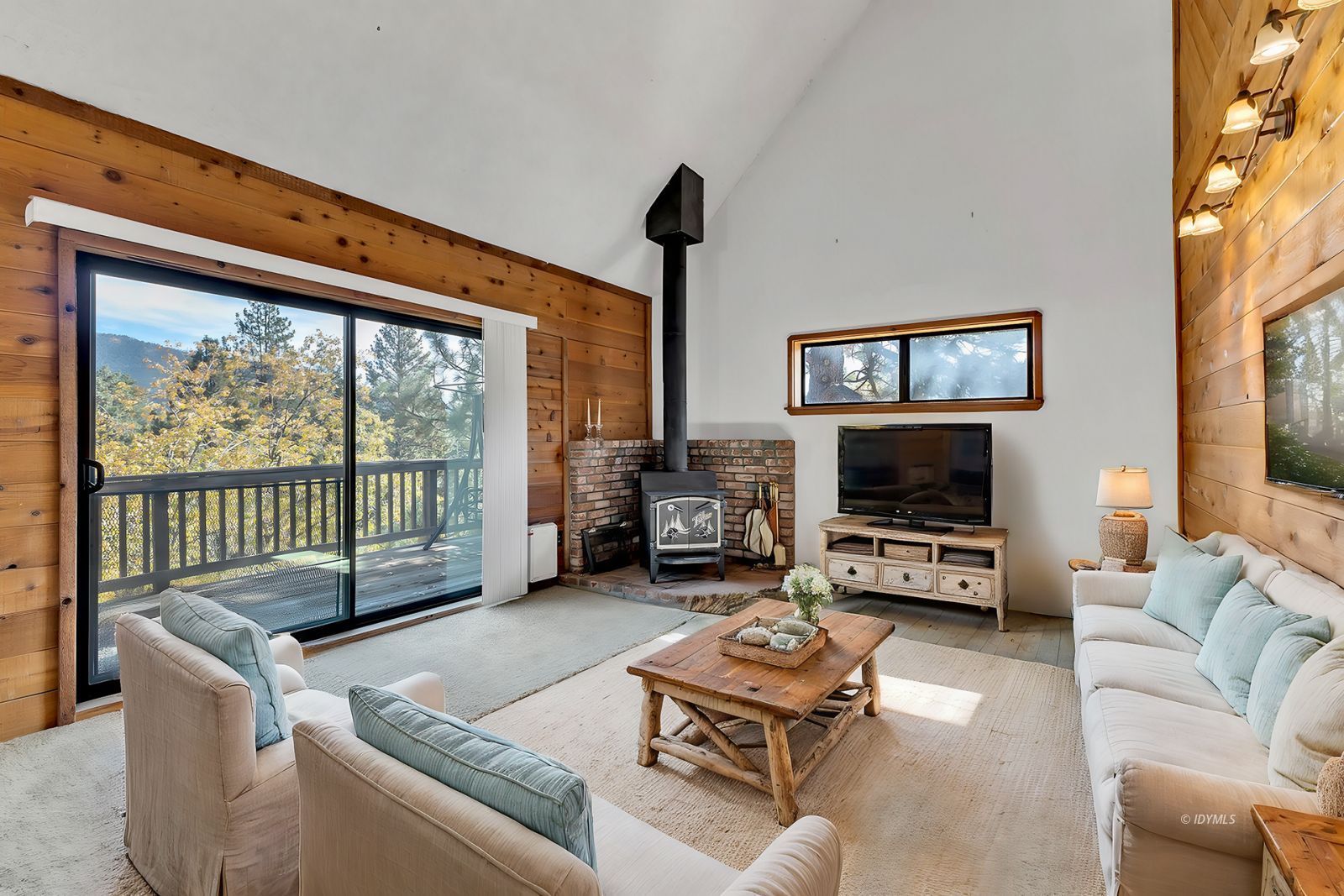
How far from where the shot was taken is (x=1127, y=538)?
3.58m

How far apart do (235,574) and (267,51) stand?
8.53 feet

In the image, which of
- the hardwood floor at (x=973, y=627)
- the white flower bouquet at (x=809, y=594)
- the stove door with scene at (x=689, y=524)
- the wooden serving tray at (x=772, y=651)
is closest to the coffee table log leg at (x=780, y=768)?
the wooden serving tray at (x=772, y=651)

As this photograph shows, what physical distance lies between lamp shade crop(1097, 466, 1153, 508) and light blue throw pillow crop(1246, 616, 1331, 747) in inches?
74.3

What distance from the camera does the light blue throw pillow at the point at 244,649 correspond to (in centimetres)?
159

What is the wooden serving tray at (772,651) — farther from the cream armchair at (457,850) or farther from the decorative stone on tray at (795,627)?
the cream armchair at (457,850)

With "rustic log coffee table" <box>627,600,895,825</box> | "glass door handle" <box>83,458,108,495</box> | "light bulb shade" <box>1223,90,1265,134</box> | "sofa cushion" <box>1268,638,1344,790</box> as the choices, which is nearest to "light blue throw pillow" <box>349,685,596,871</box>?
"rustic log coffee table" <box>627,600,895,825</box>

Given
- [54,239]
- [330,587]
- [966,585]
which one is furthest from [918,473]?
[54,239]

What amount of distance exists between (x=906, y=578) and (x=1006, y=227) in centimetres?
254

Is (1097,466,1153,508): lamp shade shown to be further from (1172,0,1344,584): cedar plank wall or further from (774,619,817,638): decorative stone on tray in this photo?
(774,619,817,638): decorative stone on tray

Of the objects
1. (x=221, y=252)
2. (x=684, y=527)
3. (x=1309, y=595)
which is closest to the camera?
(x=1309, y=595)

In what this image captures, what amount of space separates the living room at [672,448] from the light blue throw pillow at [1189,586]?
3 cm

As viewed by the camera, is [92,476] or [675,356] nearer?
[92,476]

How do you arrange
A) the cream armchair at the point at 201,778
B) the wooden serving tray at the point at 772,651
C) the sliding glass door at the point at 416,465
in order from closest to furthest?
the cream armchair at the point at 201,778 → the wooden serving tray at the point at 772,651 → the sliding glass door at the point at 416,465

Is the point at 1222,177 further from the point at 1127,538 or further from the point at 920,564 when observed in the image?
the point at 920,564
